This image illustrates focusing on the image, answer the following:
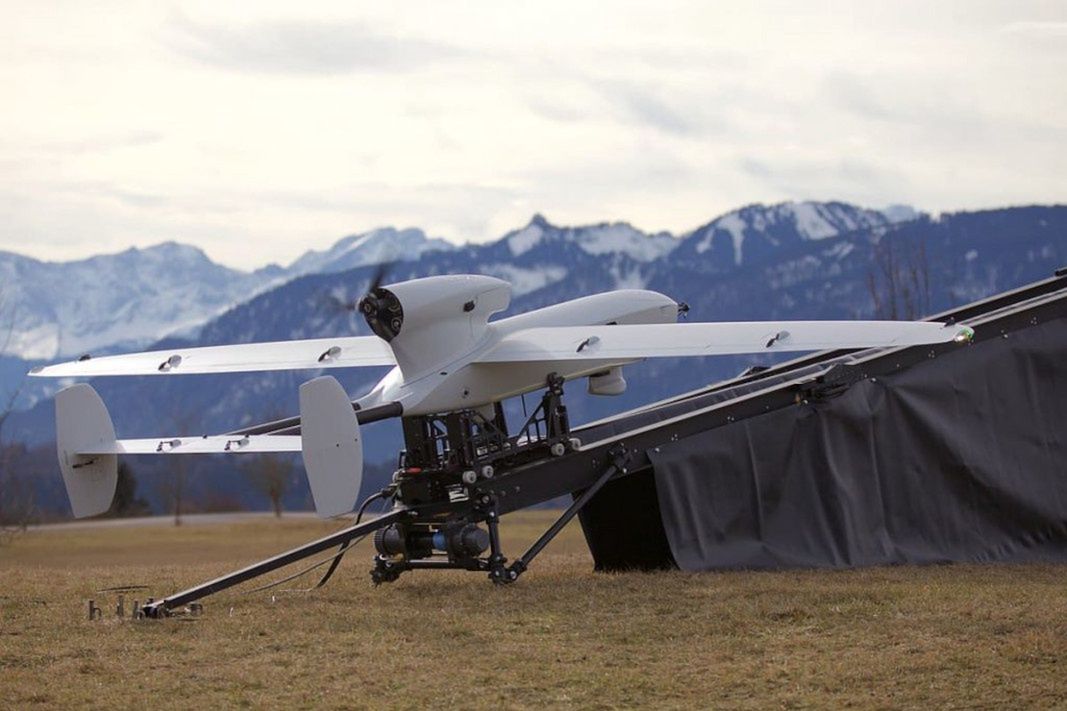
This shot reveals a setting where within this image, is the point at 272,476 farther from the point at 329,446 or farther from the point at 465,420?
the point at 329,446

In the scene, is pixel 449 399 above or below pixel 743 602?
above

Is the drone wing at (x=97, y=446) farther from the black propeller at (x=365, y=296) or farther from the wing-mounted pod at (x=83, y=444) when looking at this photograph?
the black propeller at (x=365, y=296)

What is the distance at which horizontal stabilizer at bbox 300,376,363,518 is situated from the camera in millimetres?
13289

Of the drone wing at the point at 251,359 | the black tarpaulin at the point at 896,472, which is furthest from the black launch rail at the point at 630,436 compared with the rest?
the drone wing at the point at 251,359

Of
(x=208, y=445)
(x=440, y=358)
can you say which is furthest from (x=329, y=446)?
(x=208, y=445)

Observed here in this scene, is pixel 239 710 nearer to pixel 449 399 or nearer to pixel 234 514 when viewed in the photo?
pixel 449 399

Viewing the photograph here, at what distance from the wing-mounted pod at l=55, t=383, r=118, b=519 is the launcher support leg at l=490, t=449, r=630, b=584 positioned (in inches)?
144

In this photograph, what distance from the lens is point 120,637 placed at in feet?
41.3

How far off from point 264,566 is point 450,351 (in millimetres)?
2462

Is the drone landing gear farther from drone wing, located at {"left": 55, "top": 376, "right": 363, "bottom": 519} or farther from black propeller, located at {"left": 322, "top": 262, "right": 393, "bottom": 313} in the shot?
black propeller, located at {"left": 322, "top": 262, "right": 393, "bottom": 313}

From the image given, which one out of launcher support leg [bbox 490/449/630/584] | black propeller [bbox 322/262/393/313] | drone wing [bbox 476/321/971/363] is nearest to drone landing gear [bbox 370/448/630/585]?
launcher support leg [bbox 490/449/630/584]

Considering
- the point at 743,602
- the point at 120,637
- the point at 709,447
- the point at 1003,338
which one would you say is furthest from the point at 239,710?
the point at 1003,338

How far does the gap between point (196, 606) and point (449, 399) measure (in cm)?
280

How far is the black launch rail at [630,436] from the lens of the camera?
14.6 metres
